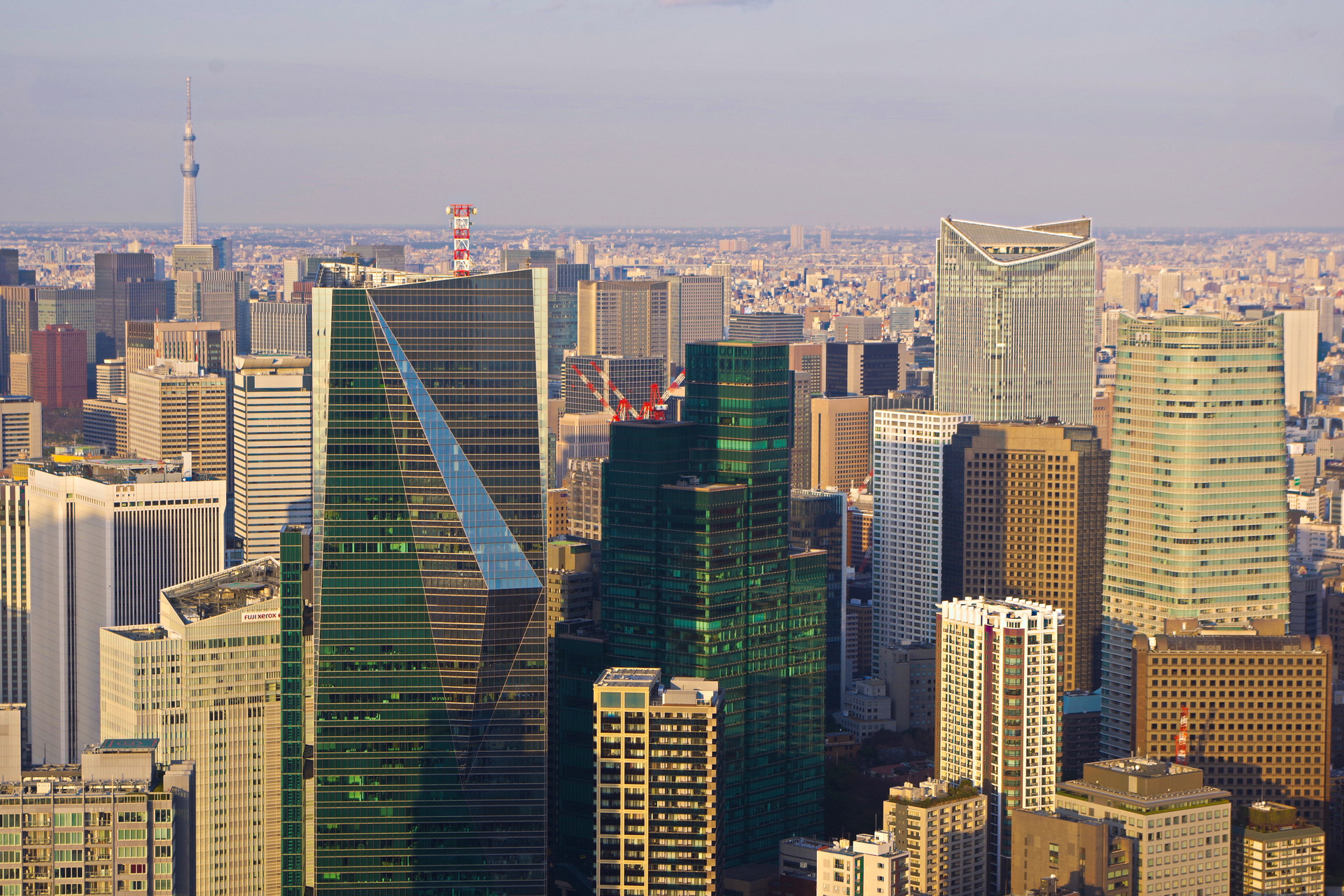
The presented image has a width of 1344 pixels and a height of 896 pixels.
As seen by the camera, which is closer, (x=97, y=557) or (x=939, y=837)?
(x=939, y=837)

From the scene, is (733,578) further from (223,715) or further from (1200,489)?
(1200,489)

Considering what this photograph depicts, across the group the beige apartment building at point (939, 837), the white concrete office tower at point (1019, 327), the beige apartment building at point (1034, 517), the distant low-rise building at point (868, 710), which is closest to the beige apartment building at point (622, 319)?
the white concrete office tower at point (1019, 327)

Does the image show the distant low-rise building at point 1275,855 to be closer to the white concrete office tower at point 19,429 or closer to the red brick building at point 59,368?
the white concrete office tower at point 19,429

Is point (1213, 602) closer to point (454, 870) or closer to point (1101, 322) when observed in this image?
point (454, 870)

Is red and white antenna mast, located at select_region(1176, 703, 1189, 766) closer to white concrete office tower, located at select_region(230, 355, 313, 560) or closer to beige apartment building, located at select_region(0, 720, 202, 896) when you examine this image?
beige apartment building, located at select_region(0, 720, 202, 896)

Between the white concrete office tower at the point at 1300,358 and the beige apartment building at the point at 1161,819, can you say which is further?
the white concrete office tower at the point at 1300,358

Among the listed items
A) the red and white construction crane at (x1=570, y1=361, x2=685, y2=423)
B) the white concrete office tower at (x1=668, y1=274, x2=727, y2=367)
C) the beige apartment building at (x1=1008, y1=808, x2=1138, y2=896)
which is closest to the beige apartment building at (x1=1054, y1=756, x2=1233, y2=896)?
the beige apartment building at (x1=1008, y1=808, x2=1138, y2=896)

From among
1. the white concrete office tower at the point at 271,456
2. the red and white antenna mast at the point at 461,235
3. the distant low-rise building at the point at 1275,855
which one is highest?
the red and white antenna mast at the point at 461,235

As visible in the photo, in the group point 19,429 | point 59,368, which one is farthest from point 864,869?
point 59,368
